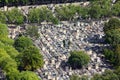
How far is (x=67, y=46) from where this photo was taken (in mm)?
60219

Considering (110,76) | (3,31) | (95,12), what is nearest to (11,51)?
(3,31)

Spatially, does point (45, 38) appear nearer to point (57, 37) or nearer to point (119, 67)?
point (57, 37)

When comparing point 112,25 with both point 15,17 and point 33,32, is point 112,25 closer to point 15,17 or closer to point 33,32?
point 33,32

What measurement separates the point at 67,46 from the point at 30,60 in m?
9.03

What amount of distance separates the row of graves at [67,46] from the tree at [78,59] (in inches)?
24.7

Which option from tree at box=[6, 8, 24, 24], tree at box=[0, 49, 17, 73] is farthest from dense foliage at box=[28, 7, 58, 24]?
tree at box=[0, 49, 17, 73]

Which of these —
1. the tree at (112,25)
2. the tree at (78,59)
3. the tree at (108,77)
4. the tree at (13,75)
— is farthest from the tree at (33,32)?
the tree at (108,77)

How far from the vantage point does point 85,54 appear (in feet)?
179

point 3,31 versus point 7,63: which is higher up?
point 3,31

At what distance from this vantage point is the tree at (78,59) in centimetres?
5394

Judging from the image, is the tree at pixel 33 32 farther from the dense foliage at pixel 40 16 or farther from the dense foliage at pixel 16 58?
the dense foliage at pixel 40 16

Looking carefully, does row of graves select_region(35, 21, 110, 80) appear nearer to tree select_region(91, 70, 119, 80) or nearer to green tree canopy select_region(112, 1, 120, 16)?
green tree canopy select_region(112, 1, 120, 16)

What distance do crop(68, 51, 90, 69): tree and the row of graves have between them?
628 millimetres

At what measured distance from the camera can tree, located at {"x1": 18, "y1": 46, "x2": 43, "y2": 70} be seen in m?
52.3
